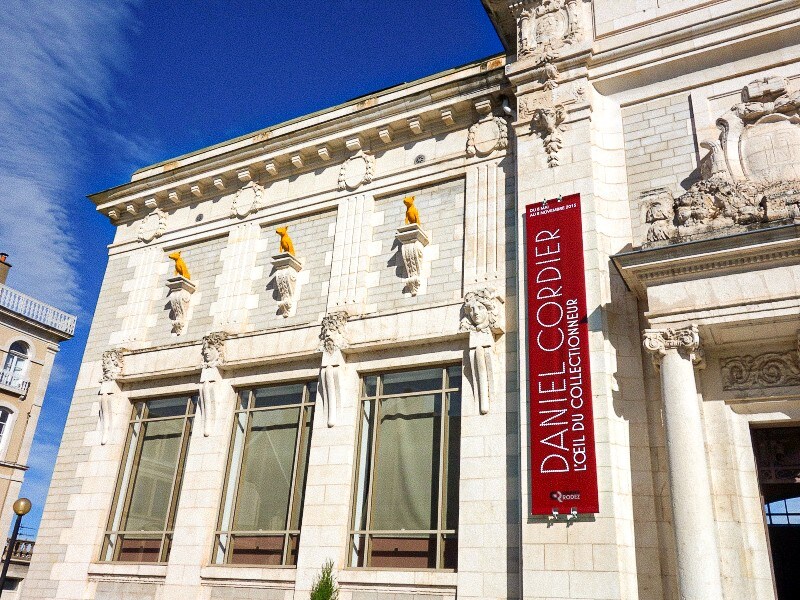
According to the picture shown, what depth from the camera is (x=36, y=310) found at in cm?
3475

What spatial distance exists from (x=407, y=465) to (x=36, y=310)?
28.4m

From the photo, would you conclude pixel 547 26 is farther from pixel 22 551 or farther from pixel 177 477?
pixel 22 551

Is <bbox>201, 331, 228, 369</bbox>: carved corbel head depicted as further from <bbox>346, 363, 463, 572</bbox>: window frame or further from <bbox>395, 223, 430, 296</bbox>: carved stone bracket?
<bbox>395, 223, 430, 296</bbox>: carved stone bracket

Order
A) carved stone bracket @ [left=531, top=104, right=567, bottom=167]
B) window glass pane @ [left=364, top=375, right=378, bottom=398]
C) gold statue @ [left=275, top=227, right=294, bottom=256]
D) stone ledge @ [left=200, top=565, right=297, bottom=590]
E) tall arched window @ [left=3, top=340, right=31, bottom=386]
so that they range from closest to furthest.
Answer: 1. stone ledge @ [left=200, top=565, right=297, bottom=590]
2. carved stone bracket @ [left=531, top=104, right=567, bottom=167]
3. window glass pane @ [left=364, top=375, right=378, bottom=398]
4. gold statue @ [left=275, top=227, right=294, bottom=256]
5. tall arched window @ [left=3, top=340, right=31, bottom=386]

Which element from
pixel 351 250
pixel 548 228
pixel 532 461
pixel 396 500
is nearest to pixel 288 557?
pixel 396 500

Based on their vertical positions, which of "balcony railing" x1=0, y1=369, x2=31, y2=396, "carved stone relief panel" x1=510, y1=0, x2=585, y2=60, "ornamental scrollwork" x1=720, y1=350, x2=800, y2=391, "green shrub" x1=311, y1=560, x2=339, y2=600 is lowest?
"green shrub" x1=311, y1=560, x2=339, y2=600

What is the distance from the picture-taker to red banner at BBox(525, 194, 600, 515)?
10492 mm

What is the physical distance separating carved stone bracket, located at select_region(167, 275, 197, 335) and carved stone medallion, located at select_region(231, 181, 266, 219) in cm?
204

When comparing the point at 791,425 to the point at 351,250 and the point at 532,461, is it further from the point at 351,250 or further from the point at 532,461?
the point at 351,250

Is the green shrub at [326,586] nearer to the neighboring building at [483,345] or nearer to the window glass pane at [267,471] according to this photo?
the neighboring building at [483,345]

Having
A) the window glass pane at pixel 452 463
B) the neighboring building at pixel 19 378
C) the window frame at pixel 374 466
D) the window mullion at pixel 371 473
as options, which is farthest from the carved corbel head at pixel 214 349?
the neighboring building at pixel 19 378

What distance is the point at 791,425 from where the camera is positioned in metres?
10.6

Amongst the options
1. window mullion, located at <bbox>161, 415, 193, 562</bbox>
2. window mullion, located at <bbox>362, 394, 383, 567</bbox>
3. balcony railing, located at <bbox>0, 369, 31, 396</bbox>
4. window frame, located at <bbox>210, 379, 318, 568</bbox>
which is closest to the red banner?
window mullion, located at <bbox>362, 394, 383, 567</bbox>

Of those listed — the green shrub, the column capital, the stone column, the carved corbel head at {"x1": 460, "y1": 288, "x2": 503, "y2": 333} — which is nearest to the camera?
the stone column
